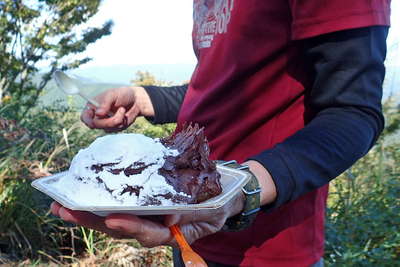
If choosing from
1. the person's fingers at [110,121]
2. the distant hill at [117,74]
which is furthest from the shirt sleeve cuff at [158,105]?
the distant hill at [117,74]

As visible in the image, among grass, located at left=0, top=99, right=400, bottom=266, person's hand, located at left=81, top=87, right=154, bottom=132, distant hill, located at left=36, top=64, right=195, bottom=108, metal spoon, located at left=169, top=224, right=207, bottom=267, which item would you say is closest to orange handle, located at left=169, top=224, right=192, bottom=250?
metal spoon, located at left=169, top=224, right=207, bottom=267

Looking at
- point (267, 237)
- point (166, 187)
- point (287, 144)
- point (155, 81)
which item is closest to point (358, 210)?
point (267, 237)

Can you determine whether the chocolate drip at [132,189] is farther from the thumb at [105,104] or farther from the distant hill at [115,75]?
the distant hill at [115,75]

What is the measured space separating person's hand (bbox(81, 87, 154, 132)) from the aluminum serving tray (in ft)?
1.97

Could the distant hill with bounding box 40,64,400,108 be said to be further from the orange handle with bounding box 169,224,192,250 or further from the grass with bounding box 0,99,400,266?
the orange handle with bounding box 169,224,192,250

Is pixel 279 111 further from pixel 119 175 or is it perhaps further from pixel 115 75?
pixel 115 75

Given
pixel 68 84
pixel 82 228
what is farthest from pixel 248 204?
pixel 82 228

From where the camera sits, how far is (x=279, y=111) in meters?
1.16

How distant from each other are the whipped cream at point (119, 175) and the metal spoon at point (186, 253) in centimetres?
6

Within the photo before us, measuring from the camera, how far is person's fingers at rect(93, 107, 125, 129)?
1.58 metres

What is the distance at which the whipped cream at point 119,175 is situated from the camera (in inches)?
35.1

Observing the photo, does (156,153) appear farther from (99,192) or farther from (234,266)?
(234,266)

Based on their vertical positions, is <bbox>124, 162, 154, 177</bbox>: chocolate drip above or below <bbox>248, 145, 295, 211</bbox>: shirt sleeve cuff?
above

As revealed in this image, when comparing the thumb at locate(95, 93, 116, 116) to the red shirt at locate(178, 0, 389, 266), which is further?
the thumb at locate(95, 93, 116, 116)
